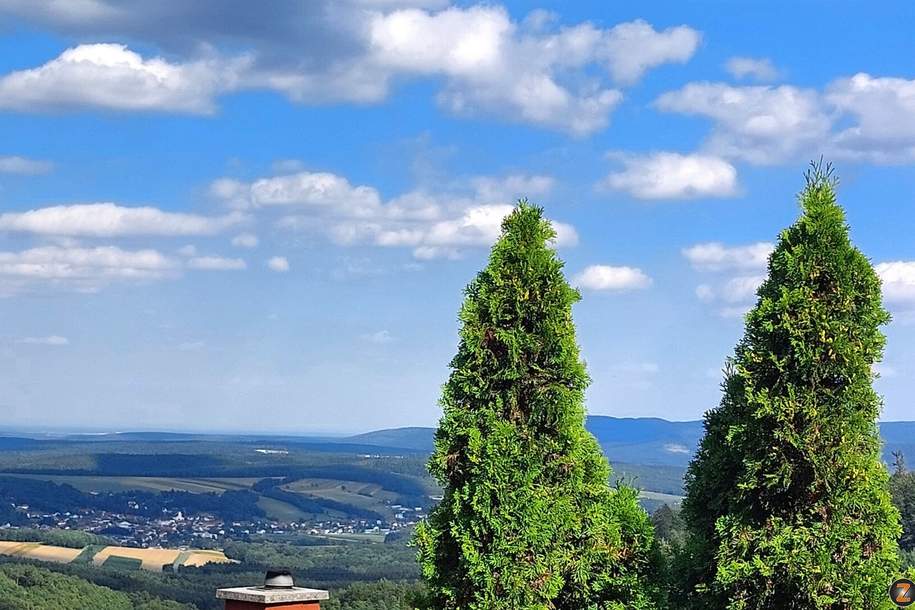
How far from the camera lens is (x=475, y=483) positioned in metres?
9.98

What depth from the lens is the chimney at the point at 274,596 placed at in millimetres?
7570

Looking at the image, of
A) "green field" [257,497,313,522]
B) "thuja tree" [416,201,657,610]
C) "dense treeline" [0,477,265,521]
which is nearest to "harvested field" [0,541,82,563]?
"dense treeline" [0,477,265,521]

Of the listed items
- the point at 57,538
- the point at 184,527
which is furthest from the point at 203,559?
the point at 184,527

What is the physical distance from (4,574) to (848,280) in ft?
273

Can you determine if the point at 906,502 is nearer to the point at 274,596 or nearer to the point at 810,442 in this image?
the point at 810,442

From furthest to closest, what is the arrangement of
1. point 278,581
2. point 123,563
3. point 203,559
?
point 203,559, point 123,563, point 278,581

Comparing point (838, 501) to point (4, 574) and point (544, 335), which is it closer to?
point (544, 335)

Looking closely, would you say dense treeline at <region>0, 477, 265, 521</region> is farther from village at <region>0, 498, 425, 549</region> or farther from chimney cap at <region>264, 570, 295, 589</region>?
chimney cap at <region>264, 570, 295, 589</region>

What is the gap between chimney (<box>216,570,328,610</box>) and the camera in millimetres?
7570

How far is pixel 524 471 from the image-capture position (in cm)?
997

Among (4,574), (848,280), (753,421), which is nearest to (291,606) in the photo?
(753,421)

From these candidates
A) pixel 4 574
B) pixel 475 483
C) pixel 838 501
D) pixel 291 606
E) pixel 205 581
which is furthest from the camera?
pixel 205 581

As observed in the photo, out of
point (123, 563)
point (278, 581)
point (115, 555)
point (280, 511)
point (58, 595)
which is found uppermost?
point (278, 581)

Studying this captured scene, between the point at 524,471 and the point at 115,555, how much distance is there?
101180 mm
